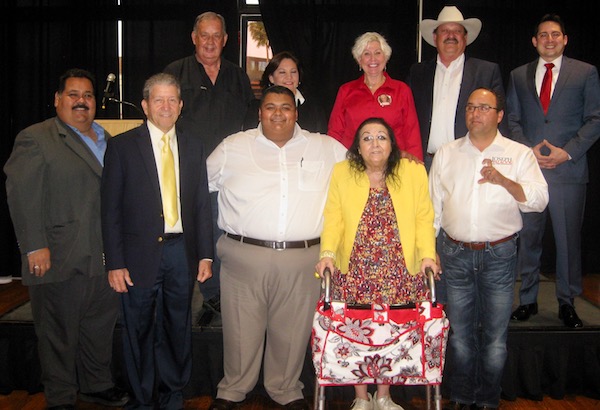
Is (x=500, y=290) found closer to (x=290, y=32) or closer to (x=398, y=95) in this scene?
(x=398, y=95)

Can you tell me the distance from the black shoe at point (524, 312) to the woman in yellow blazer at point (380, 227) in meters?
1.12

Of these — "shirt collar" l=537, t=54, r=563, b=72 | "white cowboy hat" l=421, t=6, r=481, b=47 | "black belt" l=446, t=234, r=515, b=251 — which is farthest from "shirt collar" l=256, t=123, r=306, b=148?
"shirt collar" l=537, t=54, r=563, b=72

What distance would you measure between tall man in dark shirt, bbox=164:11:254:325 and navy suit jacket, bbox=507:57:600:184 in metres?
1.79

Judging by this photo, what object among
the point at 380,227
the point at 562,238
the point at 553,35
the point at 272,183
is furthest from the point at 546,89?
the point at 272,183

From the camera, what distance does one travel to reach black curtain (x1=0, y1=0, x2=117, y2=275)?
18.9 ft

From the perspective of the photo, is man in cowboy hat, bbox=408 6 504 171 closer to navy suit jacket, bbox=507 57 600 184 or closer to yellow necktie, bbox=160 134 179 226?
navy suit jacket, bbox=507 57 600 184

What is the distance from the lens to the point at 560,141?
3.59 m

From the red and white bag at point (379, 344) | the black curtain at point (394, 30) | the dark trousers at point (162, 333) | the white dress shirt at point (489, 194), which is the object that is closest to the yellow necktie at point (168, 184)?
the dark trousers at point (162, 333)

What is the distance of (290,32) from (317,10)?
1.13ft

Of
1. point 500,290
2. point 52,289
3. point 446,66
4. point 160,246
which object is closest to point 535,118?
point 446,66

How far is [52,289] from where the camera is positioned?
308 cm

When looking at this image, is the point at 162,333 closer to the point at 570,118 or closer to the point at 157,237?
the point at 157,237

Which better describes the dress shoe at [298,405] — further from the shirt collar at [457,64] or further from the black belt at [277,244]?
the shirt collar at [457,64]

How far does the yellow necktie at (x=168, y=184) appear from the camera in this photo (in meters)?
2.86
